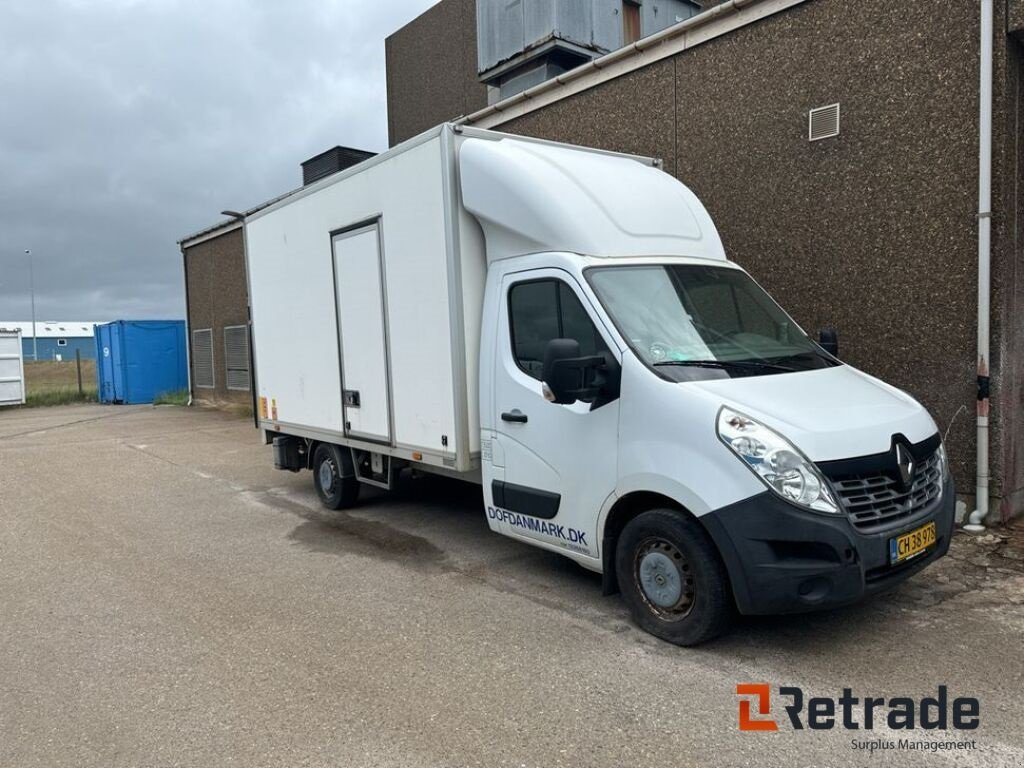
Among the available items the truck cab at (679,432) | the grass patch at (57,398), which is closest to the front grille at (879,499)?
the truck cab at (679,432)

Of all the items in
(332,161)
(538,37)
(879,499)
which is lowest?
(879,499)

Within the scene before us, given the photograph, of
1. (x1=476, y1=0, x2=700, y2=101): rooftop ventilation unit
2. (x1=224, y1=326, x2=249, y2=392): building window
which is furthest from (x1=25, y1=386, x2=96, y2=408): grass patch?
(x1=476, y1=0, x2=700, y2=101): rooftop ventilation unit

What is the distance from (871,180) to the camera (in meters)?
6.79

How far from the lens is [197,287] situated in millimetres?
20969

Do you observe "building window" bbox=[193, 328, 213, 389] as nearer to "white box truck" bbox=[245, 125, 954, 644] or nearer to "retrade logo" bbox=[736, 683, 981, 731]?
"white box truck" bbox=[245, 125, 954, 644]

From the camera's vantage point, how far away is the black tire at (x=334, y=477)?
7.61 meters

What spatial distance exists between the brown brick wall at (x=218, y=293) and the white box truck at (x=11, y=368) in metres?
6.15

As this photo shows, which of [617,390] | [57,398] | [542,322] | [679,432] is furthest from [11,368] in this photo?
[679,432]

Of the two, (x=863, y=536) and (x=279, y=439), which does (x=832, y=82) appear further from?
(x=279, y=439)

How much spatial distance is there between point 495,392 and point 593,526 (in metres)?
1.19

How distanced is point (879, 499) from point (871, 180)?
13.0ft

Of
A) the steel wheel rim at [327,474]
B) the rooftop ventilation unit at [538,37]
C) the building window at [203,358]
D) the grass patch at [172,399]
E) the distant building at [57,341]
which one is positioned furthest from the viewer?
the distant building at [57,341]

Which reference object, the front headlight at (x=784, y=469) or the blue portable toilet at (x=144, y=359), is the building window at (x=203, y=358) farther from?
the front headlight at (x=784, y=469)

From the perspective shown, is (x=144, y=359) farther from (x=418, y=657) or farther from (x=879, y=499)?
(x=879, y=499)
